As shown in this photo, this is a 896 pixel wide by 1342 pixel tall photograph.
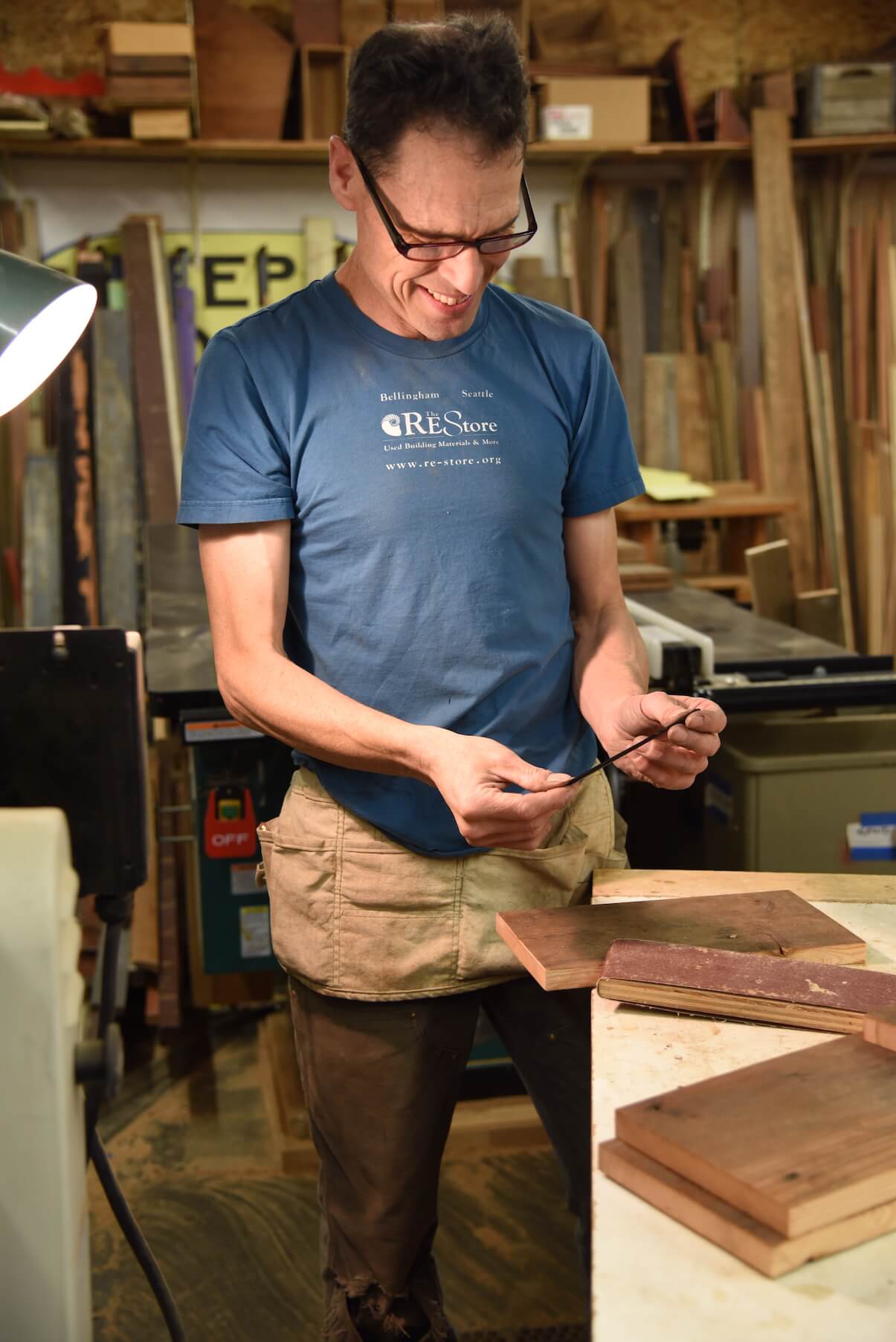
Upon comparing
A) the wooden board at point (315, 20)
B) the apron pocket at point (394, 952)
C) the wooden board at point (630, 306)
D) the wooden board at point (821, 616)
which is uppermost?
the wooden board at point (315, 20)

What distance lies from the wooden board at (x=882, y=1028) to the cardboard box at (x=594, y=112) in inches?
151

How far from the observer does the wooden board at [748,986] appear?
109 centimetres

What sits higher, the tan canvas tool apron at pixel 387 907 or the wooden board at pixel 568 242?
the wooden board at pixel 568 242

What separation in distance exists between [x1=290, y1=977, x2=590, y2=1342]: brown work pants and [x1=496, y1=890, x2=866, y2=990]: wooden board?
19 centimetres

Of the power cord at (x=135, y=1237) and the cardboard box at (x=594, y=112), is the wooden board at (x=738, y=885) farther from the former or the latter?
the cardboard box at (x=594, y=112)

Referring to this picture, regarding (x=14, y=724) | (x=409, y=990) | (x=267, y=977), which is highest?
(x=14, y=724)

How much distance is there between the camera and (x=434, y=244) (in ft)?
4.36

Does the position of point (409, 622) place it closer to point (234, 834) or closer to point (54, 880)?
point (54, 880)

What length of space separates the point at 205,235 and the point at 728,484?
6.62 feet

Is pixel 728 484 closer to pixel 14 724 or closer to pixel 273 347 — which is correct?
pixel 273 347

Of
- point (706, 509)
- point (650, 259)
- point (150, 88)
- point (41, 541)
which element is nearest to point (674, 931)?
point (706, 509)

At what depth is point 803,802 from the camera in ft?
7.87

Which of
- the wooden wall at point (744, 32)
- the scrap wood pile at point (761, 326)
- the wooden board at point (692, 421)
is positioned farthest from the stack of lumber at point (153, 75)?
the wooden board at point (692, 421)

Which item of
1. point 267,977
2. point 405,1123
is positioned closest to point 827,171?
point 267,977
